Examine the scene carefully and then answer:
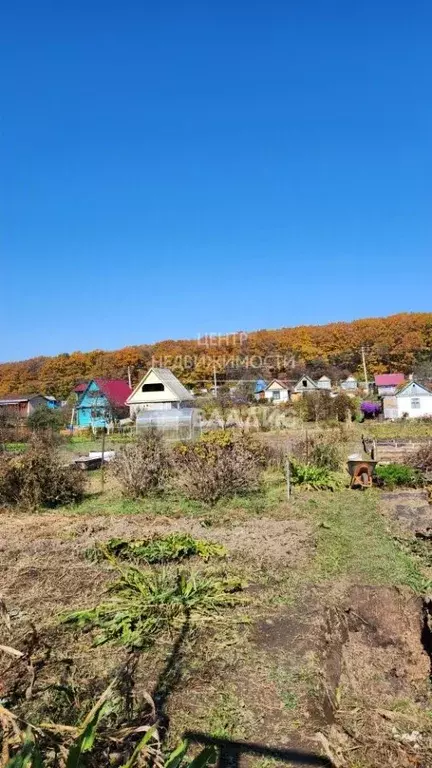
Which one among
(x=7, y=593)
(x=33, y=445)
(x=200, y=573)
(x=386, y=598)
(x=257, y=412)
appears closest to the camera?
(x=386, y=598)

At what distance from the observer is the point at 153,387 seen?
110 feet

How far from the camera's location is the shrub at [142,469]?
11602 millimetres

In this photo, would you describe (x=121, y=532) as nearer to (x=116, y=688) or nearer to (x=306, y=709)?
(x=116, y=688)

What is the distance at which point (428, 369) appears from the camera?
166 feet

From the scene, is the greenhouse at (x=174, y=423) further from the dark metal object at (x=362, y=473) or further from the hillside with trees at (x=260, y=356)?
the hillside with trees at (x=260, y=356)

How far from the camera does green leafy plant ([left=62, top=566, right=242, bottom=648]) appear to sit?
4.69 m

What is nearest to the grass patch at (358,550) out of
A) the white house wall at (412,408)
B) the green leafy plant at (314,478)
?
the green leafy plant at (314,478)

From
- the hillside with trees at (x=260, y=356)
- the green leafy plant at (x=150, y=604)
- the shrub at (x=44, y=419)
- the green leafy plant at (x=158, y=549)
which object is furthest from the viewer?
the hillside with trees at (x=260, y=356)

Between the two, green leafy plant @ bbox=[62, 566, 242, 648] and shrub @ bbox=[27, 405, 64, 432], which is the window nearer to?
shrub @ bbox=[27, 405, 64, 432]

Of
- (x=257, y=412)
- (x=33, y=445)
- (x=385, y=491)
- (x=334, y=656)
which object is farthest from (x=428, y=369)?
(x=334, y=656)

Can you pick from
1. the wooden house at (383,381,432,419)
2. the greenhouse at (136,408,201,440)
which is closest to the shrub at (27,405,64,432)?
the greenhouse at (136,408,201,440)

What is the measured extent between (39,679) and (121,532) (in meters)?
4.71

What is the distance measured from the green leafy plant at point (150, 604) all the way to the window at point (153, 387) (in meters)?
27.4

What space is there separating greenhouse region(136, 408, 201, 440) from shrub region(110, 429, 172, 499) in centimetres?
779
